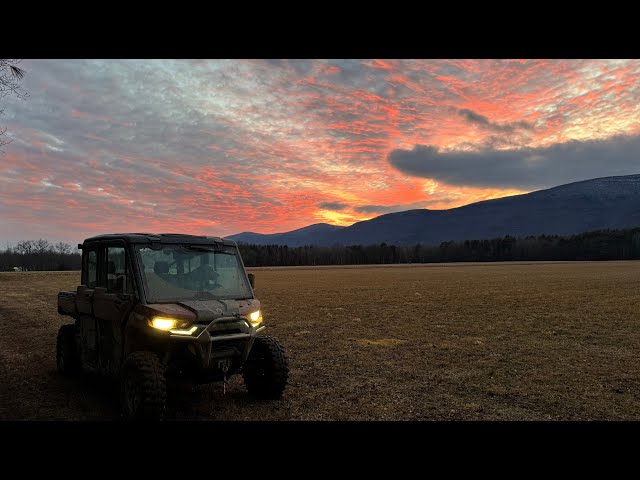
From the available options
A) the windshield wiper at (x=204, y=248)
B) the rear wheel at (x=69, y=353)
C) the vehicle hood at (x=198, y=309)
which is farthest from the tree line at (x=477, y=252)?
the vehicle hood at (x=198, y=309)

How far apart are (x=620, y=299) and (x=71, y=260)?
12918cm

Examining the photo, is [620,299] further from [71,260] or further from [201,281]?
[71,260]

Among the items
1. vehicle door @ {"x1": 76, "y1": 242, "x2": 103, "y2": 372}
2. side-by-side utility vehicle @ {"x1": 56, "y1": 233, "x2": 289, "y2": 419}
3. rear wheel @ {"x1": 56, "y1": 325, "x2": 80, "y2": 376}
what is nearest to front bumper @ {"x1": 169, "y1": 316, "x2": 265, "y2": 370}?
side-by-side utility vehicle @ {"x1": 56, "y1": 233, "x2": 289, "y2": 419}

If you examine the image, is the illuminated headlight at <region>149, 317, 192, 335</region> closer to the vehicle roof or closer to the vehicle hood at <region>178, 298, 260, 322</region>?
the vehicle hood at <region>178, 298, 260, 322</region>

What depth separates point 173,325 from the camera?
6.73m

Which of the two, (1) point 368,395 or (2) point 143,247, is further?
(1) point 368,395

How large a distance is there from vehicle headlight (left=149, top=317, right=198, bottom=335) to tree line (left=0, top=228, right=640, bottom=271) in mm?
135680

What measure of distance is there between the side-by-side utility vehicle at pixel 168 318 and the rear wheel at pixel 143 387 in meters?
0.01

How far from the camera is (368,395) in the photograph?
893 centimetres

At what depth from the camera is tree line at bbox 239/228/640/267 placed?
15600 centimetres

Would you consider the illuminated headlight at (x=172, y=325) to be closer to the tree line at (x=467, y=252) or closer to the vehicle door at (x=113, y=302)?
the vehicle door at (x=113, y=302)
